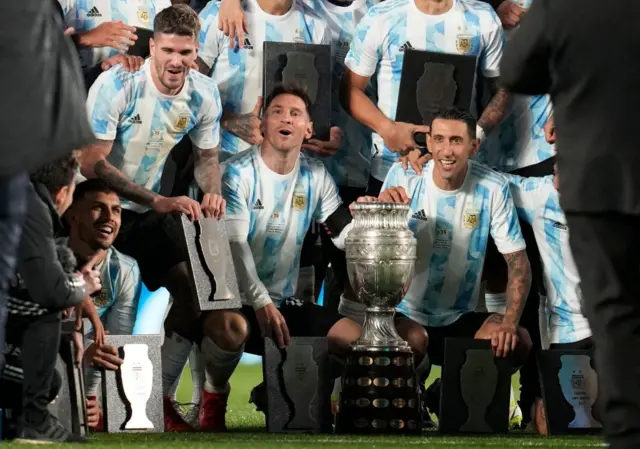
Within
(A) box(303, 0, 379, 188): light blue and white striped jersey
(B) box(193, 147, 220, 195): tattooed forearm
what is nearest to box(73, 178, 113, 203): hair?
(B) box(193, 147, 220, 195): tattooed forearm

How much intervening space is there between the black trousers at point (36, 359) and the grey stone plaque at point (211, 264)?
1507 mm

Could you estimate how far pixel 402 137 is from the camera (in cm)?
710

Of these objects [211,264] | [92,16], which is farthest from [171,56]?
[211,264]

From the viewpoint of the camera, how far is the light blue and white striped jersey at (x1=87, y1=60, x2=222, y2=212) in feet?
21.6

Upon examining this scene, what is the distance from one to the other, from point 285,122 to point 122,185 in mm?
921

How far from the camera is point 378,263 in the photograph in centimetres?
638

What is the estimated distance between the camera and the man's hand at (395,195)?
22.5 feet

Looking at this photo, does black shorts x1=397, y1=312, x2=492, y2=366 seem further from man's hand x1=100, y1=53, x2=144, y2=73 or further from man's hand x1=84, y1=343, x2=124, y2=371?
man's hand x1=100, y1=53, x2=144, y2=73

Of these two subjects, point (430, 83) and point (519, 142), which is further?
point (519, 142)

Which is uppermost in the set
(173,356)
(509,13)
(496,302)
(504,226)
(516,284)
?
(509,13)

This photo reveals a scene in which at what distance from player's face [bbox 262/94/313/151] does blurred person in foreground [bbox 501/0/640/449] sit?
3957 mm

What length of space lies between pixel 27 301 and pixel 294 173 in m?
2.21

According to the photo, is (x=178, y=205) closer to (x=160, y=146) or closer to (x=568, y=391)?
(x=160, y=146)

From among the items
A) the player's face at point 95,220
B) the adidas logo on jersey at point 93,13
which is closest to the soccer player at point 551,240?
the player's face at point 95,220
